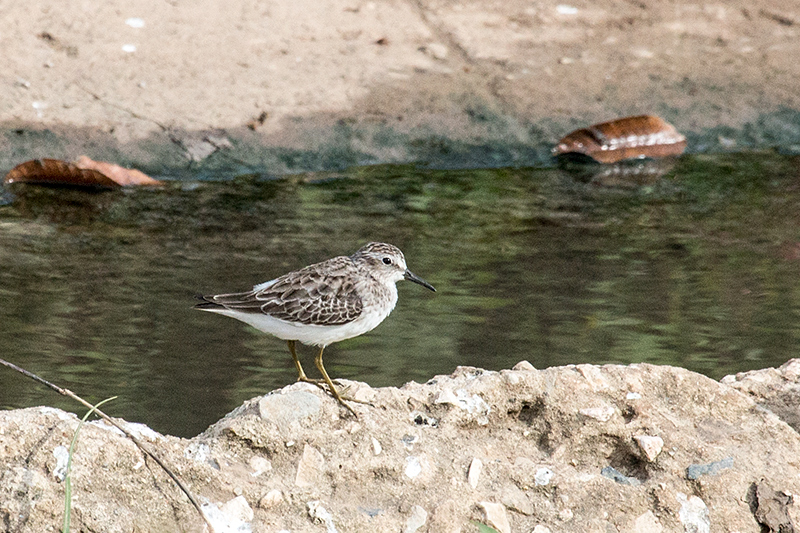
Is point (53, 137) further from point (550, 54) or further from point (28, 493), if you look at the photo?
point (28, 493)

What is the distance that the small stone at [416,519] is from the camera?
3805 mm

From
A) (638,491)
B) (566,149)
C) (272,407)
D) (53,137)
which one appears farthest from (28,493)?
(566,149)

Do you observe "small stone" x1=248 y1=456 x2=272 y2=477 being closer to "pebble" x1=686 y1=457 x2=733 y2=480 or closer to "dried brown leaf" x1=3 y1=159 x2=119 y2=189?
"pebble" x1=686 y1=457 x2=733 y2=480

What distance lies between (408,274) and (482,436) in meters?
1.51

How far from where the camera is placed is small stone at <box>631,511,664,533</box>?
3938mm

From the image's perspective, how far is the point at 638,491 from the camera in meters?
4.00

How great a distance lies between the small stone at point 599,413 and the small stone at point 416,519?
69 cm

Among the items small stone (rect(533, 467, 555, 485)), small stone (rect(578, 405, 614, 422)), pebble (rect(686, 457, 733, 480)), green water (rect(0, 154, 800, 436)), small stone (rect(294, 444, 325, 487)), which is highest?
small stone (rect(578, 405, 614, 422))

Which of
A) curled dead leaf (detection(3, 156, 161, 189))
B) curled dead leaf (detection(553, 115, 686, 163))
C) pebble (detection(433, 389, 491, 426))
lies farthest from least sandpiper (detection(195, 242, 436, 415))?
curled dead leaf (detection(553, 115, 686, 163))

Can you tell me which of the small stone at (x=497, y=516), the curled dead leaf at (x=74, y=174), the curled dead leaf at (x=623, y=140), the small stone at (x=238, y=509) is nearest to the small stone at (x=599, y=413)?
the small stone at (x=497, y=516)

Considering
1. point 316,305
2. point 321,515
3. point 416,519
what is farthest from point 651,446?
point 316,305

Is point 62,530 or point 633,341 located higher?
point 62,530

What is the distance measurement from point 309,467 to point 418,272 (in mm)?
3401

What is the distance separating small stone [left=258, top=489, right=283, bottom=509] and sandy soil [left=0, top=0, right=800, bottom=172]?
5.80 m
